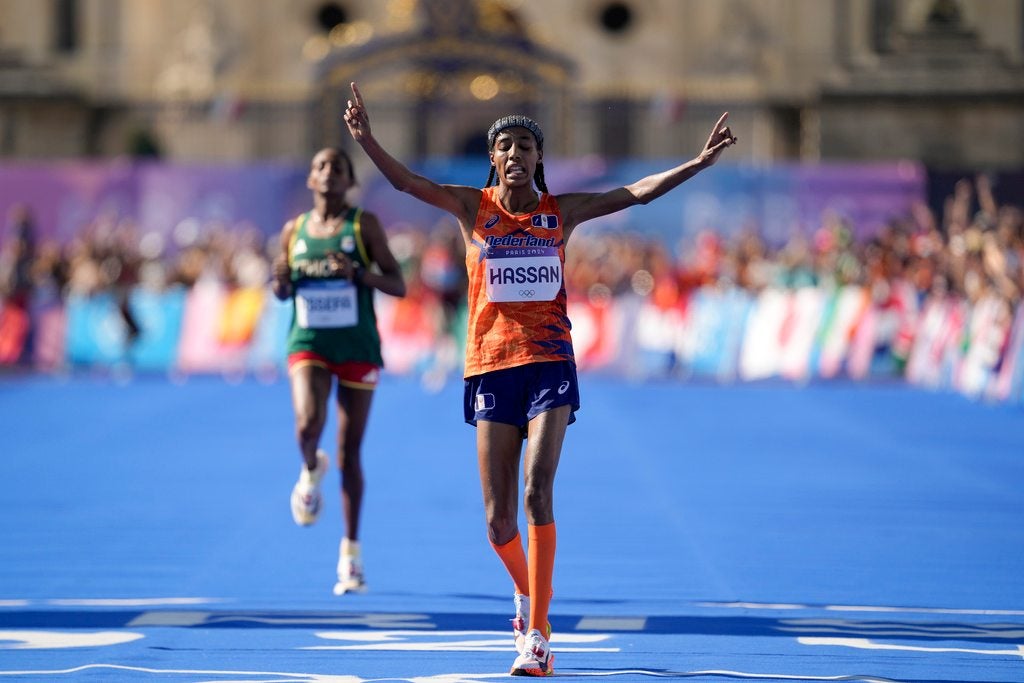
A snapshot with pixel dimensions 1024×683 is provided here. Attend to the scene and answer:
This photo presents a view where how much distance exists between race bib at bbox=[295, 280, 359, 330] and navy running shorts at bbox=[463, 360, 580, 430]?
2270 millimetres

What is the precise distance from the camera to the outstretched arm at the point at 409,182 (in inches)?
290

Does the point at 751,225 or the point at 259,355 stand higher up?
the point at 751,225

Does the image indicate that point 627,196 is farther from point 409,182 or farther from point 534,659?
point 534,659

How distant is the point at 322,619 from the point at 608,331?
18.4 meters

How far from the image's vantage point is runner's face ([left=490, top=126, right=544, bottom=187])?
7.35 metres

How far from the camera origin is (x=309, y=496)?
30.9 ft

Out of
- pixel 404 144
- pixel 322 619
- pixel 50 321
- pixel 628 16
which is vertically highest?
pixel 628 16

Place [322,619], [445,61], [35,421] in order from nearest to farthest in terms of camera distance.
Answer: [322,619]
[35,421]
[445,61]

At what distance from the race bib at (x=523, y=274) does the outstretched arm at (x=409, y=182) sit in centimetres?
24

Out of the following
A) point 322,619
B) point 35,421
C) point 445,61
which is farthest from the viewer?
point 445,61

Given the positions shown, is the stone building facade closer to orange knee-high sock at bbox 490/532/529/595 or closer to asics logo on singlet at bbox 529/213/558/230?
asics logo on singlet at bbox 529/213/558/230

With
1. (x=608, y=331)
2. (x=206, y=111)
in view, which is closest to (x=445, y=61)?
(x=206, y=111)

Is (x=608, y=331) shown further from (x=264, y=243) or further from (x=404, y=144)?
(x=404, y=144)

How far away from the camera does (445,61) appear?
3391cm
